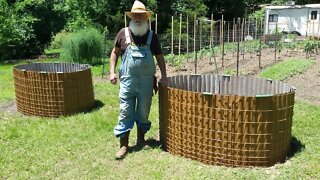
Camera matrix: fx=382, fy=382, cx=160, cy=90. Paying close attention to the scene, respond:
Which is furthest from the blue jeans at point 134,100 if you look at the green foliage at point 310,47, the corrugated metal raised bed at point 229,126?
the green foliage at point 310,47

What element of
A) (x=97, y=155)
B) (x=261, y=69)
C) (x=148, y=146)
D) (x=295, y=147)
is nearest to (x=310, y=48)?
(x=261, y=69)

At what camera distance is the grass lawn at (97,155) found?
4.13 metres

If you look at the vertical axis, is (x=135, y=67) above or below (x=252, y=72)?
above

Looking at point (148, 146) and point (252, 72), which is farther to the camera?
point (252, 72)

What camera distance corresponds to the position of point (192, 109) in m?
4.28

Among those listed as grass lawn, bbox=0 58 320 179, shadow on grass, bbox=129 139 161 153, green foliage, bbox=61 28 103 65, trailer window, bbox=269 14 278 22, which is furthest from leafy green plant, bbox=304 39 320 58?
trailer window, bbox=269 14 278 22

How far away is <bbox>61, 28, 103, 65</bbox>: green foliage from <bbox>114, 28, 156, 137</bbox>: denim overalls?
31.1 ft

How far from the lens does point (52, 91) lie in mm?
6508

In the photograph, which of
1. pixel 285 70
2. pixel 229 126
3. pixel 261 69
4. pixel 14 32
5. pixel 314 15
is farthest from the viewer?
pixel 314 15

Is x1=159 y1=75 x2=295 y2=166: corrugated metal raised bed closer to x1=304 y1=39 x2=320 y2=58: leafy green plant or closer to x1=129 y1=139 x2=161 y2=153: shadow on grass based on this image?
x1=129 y1=139 x2=161 y2=153: shadow on grass

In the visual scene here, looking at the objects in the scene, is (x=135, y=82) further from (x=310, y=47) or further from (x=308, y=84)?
(x=310, y=47)

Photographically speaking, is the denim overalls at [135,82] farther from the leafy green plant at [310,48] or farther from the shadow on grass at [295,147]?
the leafy green plant at [310,48]

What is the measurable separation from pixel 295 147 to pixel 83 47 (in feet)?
33.9

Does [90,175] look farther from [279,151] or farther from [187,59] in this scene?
[187,59]
